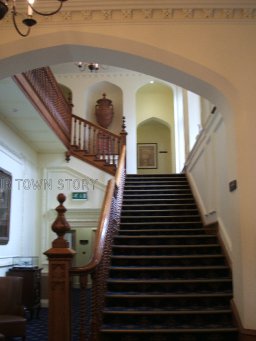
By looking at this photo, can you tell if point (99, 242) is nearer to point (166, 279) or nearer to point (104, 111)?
point (166, 279)

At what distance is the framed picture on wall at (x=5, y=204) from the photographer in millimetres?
7950

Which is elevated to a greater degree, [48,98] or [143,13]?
[48,98]

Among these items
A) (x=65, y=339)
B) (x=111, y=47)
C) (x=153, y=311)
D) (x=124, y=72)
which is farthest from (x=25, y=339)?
(x=124, y=72)

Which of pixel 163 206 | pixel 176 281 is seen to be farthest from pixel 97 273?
pixel 163 206

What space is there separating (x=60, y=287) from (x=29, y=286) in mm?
5140

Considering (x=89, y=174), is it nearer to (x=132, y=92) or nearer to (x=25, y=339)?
(x=132, y=92)

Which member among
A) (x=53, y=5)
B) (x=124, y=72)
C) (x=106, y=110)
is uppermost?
(x=124, y=72)

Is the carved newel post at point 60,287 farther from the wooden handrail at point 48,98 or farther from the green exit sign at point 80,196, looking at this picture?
the green exit sign at point 80,196

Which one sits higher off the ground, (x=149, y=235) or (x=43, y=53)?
(x=43, y=53)

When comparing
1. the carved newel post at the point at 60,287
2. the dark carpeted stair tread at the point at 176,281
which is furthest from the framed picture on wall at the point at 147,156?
the carved newel post at the point at 60,287

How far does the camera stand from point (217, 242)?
7.26m

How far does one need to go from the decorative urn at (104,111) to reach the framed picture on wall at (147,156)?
2.26 metres

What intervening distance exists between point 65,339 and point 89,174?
25.3 ft

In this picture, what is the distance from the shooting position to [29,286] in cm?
831
